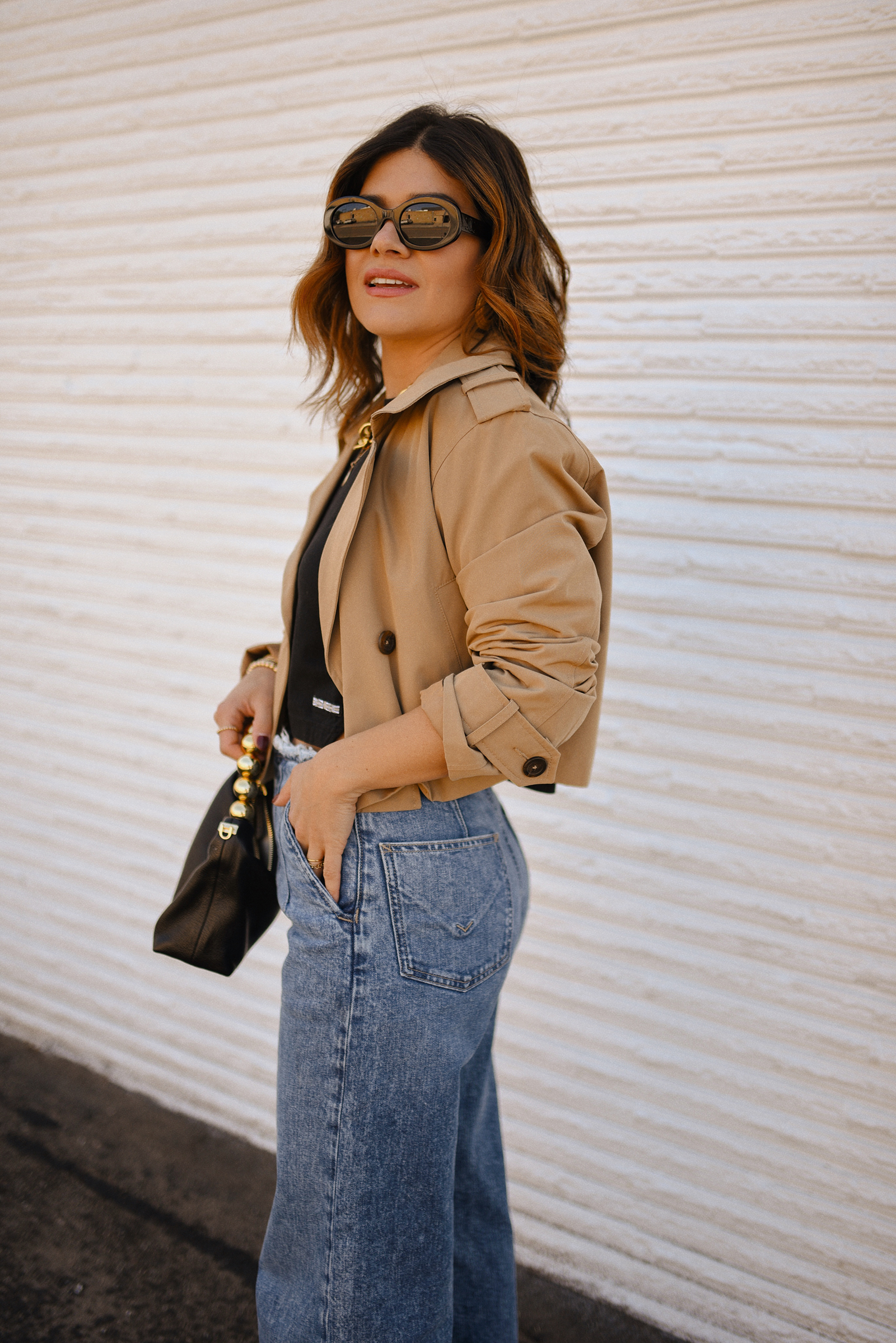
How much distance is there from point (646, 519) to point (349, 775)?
4.01 ft

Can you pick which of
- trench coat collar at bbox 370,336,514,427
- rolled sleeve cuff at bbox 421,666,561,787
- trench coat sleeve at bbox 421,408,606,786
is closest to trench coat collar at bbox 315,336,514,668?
trench coat collar at bbox 370,336,514,427

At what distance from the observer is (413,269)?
124 cm

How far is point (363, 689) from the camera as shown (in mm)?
1197

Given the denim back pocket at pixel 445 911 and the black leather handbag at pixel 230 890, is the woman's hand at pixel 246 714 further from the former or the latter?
the denim back pocket at pixel 445 911

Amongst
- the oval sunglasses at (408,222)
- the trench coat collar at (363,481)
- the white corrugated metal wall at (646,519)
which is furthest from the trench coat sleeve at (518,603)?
the white corrugated metal wall at (646,519)

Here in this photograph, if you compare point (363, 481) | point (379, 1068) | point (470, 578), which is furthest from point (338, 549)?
point (379, 1068)

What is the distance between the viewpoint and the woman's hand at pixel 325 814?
3.78ft

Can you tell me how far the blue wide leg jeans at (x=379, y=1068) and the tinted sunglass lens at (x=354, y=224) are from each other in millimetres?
879

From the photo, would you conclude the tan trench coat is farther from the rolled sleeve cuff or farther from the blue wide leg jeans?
the blue wide leg jeans

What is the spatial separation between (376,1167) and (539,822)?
1189mm

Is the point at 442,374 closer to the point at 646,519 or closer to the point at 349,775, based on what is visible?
the point at 349,775

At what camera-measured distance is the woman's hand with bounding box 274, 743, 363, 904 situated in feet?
3.78

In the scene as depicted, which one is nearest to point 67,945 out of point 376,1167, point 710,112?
point 376,1167

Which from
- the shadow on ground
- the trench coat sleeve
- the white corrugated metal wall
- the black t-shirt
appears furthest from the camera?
the shadow on ground
